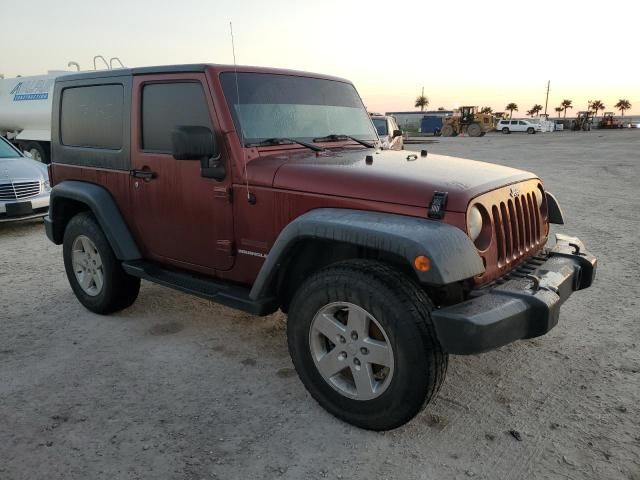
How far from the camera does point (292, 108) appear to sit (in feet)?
11.9

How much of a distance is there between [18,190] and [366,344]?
691 centimetres

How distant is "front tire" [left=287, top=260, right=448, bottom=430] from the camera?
248cm

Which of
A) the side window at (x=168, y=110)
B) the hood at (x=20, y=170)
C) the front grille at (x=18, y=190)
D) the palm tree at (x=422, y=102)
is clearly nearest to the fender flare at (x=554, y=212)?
the side window at (x=168, y=110)

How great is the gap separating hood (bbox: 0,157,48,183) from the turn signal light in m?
7.25

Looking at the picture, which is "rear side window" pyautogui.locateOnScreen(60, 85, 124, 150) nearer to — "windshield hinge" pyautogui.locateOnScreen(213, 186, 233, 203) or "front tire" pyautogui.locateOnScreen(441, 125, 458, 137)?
"windshield hinge" pyautogui.locateOnScreen(213, 186, 233, 203)

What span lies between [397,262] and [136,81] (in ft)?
7.97

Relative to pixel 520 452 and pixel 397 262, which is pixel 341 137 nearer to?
pixel 397 262

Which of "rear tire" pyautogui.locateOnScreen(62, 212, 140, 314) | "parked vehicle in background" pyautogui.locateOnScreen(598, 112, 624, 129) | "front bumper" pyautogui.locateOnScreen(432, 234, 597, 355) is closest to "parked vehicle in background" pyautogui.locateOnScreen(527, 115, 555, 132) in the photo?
"parked vehicle in background" pyautogui.locateOnScreen(598, 112, 624, 129)

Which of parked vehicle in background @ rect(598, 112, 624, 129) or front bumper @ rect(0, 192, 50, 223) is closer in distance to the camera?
front bumper @ rect(0, 192, 50, 223)

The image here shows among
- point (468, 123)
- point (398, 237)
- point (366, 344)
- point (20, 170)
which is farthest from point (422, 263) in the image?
point (468, 123)

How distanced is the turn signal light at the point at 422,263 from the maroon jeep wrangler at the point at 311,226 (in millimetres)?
13

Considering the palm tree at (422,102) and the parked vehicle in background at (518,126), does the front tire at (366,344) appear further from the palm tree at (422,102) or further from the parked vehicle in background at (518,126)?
the palm tree at (422,102)

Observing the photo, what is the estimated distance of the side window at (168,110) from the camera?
3.41 m

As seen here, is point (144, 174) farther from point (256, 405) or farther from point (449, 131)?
point (449, 131)
